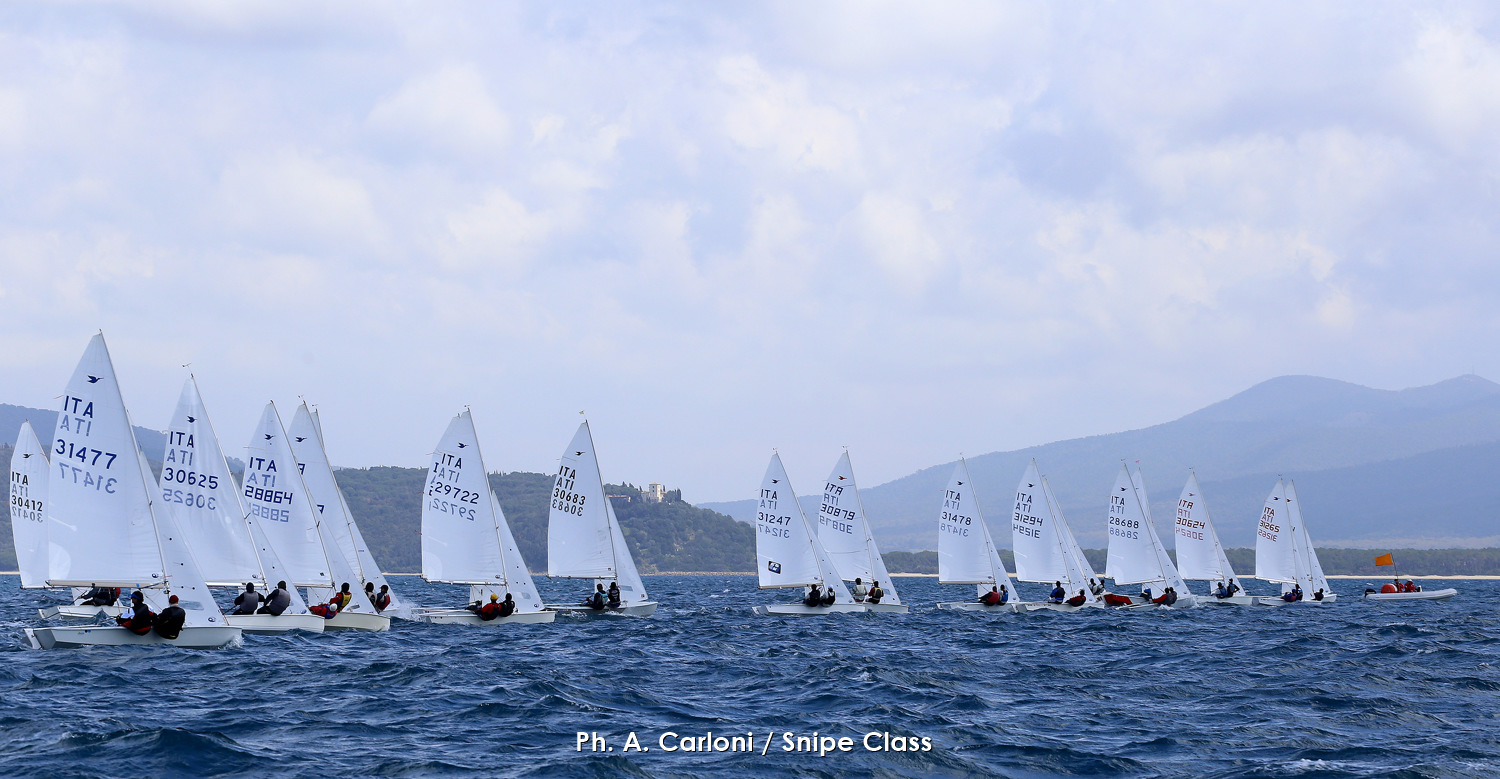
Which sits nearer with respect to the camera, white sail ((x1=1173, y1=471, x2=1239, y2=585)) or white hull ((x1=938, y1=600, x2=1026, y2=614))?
white hull ((x1=938, y1=600, x2=1026, y2=614))

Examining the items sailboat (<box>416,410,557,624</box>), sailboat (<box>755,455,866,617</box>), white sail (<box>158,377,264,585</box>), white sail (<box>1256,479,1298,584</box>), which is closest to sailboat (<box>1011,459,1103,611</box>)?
sailboat (<box>755,455,866,617</box>)

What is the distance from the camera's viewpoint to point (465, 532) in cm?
4038

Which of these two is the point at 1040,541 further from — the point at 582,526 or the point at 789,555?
the point at 582,526

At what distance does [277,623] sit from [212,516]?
354cm

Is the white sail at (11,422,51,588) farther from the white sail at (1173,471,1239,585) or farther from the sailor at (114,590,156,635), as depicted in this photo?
the white sail at (1173,471,1239,585)

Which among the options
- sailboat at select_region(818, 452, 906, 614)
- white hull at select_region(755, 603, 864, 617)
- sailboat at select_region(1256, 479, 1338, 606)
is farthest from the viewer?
sailboat at select_region(1256, 479, 1338, 606)

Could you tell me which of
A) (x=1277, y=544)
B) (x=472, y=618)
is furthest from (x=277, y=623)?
(x=1277, y=544)

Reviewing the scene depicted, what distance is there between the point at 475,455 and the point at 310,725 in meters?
22.4

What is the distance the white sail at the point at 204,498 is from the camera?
1312 inches

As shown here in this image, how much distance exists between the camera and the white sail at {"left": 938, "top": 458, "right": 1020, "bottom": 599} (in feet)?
171

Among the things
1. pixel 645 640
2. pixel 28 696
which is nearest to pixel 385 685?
pixel 28 696

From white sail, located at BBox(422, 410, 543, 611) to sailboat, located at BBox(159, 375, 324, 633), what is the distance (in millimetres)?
6030

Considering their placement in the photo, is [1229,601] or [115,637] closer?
[115,637]

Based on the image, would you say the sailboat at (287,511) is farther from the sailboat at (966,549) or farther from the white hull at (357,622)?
the sailboat at (966,549)
